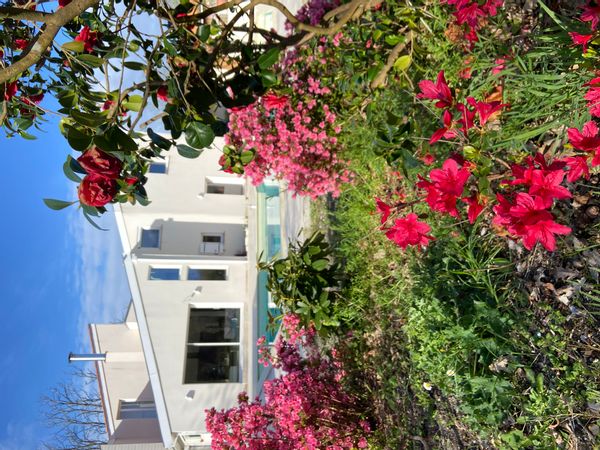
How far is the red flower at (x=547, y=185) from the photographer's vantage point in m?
1.60

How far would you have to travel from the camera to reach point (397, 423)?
3852 mm

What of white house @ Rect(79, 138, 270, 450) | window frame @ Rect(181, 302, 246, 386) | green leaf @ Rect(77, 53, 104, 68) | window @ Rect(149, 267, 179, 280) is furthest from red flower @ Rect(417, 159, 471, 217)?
window @ Rect(149, 267, 179, 280)

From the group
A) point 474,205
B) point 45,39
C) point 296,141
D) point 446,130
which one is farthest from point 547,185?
point 296,141

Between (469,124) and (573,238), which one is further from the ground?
(469,124)

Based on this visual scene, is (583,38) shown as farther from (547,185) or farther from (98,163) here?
(98,163)

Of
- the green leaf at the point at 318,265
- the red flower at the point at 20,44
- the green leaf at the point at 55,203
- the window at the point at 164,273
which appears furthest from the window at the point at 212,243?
the green leaf at the point at 55,203

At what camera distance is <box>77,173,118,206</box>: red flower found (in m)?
1.74

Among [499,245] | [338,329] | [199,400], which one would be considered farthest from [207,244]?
[499,245]

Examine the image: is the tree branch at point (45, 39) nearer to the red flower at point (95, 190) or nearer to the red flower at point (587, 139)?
the red flower at point (95, 190)

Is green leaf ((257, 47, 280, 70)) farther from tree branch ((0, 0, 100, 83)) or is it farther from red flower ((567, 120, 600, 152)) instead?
red flower ((567, 120, 600, 152))

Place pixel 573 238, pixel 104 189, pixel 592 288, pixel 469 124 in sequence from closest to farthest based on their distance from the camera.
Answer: pixel 104 189
pixel 469 124
pixel 592 288
pixel 573 238

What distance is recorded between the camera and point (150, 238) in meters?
10.8

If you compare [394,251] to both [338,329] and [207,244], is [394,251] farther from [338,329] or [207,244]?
[207,244]

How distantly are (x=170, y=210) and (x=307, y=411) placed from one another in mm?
8096
